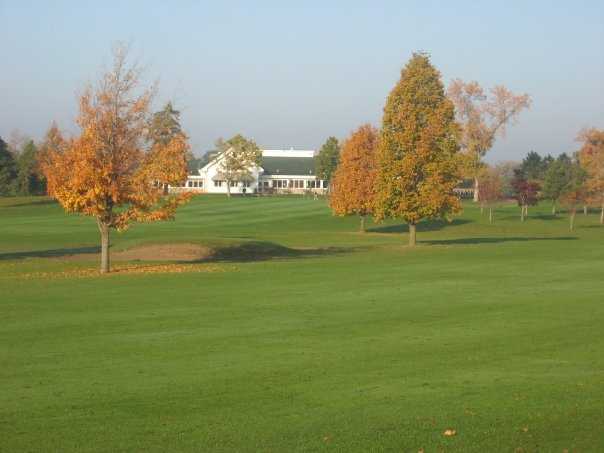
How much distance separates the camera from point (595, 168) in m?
91.1

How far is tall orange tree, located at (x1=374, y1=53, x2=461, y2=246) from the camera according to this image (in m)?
53.2

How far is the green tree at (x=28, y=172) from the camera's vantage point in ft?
372

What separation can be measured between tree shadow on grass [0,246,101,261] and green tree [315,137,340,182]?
9391 centimetres

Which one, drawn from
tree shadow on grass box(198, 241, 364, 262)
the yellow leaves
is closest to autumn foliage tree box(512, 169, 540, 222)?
tree shadow on grass box(198, 241, 364, 262)

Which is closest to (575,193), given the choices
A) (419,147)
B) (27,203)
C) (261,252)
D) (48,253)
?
(419,147)

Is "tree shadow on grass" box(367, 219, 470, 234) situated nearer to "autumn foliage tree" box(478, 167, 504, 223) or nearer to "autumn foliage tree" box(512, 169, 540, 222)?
"autumn foliage tree" box(478, 167, 504, 223)

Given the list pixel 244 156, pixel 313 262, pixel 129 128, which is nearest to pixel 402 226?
pixel 313 262

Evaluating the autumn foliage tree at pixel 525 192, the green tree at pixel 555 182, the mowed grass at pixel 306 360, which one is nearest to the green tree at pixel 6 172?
the autumn foliage tree at pixel 525 192

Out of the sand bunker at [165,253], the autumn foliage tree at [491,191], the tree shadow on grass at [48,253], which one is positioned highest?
the autumn foliage tree at [491,191]

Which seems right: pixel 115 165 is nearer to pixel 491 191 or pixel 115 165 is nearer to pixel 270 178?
pixel 491 191

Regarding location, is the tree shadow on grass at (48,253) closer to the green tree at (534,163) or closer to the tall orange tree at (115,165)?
the tall orange tree at (115,165)

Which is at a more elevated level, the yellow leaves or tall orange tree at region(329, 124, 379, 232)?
tall orange tree at region(329, 124, 379, 232)

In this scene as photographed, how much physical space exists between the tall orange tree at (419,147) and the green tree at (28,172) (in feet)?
227

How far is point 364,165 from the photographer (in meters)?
73.1
